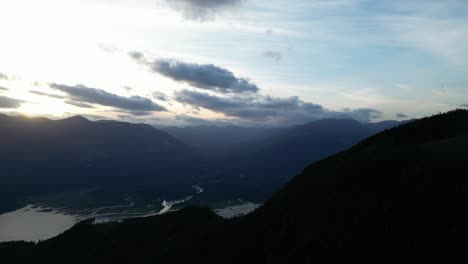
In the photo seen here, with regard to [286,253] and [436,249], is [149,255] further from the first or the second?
[436,249]

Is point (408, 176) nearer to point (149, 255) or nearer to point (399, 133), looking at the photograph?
point (399, 133)

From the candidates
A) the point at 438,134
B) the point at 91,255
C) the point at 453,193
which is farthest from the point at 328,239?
the point at 91,255

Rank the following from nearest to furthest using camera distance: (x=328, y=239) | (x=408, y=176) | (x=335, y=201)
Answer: (x=328, y=239) < (x=408, y=176) < (x=335, y=201)

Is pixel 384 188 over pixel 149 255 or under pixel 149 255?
over

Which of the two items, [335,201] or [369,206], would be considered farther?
[335,201]

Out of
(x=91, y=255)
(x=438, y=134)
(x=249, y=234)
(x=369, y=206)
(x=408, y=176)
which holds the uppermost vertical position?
(x=438, y=134)

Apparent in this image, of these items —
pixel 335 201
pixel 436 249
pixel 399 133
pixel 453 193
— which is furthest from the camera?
pixel 399 133

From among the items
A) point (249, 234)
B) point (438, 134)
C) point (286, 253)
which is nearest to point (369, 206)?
point (286, 253)
